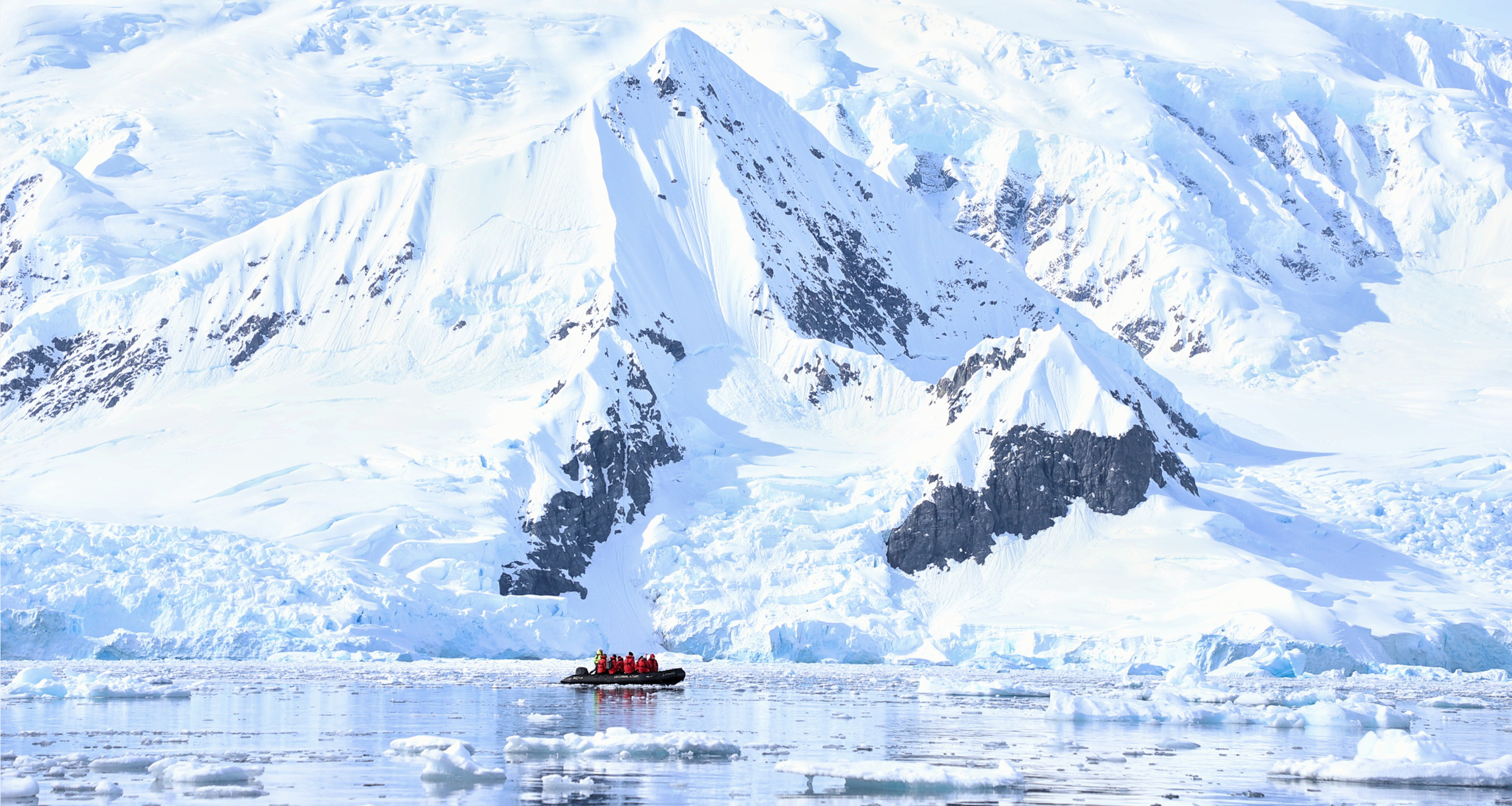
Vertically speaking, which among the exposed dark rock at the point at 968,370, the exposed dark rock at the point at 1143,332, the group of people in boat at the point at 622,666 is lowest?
the group of people in boat at the point at 622,666

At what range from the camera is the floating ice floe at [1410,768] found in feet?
106

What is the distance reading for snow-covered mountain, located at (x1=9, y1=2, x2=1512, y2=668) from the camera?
319ft

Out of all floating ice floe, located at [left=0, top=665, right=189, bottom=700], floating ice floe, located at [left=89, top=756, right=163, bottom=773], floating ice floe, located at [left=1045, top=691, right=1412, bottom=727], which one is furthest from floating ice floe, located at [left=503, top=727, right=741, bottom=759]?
floating ice floe, located at [left=0, top=665, right=189, bottom=700]

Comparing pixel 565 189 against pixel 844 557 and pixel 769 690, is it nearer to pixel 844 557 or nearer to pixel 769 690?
pixel 844 557

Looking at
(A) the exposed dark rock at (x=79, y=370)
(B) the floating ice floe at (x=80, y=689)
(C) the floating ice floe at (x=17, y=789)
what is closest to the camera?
(C) the floating ice floe at (x=17, y=789)

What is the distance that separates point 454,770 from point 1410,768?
18254 millimetres

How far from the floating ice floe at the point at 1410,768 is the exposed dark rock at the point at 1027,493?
81.1 m

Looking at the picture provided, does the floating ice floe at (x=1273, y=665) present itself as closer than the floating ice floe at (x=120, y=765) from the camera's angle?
No

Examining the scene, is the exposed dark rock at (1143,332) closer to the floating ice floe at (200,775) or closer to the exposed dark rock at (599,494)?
the exposed dark rock at (599,494)

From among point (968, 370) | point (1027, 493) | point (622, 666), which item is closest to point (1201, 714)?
point (622, 666)

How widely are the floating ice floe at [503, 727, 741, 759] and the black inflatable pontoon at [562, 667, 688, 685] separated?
27106 millimetres

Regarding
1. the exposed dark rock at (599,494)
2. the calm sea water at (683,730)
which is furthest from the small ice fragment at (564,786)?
the exposed dark rock at (599,494)

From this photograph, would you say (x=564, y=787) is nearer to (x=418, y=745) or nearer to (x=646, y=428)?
(x=418, y=745)

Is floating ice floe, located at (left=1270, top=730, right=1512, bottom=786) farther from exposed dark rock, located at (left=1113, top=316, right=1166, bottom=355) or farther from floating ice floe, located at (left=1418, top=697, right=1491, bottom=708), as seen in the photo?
exposed dark rock, located at (left=1113, top=316, right=1166, bottom=355)
